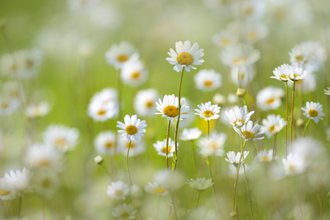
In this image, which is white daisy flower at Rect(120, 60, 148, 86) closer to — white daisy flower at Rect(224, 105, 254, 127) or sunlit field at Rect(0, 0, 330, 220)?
sunlit field at Rect(0, 0, 330, 220)

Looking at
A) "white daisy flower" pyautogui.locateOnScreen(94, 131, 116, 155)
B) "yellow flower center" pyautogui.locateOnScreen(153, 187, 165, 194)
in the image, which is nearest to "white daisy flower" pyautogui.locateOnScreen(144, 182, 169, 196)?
"yellow flower center" pyautogui.locateOnScreen(153, 187, 165, 194)

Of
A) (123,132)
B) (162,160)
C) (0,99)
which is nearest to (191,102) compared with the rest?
(162,160)

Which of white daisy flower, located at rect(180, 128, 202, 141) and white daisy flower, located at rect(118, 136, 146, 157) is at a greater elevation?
white daisy flower, located at rect(118, 136, 146, 157)

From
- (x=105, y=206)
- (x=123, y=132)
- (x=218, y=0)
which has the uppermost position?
(x=218, y=0)

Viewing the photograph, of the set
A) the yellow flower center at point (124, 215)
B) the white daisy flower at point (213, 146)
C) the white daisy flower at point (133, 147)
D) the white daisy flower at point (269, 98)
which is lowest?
the yellow flower center at point (124, 215)

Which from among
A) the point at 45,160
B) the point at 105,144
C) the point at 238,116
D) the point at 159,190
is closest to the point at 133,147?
the point at 105,144

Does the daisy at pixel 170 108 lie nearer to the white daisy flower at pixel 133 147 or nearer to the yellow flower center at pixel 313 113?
the yellow flower center at pixel 313 113

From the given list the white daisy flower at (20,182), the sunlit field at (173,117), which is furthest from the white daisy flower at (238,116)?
the white daisy flower at (20,182)

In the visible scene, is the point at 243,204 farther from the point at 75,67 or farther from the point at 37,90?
the point at 75,67
